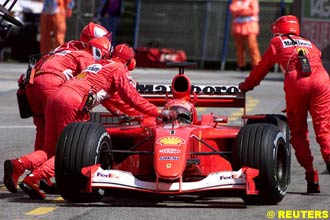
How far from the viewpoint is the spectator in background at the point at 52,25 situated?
29.7 meters

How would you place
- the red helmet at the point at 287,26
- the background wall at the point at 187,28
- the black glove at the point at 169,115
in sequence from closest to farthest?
1. the black glove at the point at 169,115
2. the red helmet at the point at 287,26
3. the background wall at the point at 187,28

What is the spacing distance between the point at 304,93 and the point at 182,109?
4.01 feet

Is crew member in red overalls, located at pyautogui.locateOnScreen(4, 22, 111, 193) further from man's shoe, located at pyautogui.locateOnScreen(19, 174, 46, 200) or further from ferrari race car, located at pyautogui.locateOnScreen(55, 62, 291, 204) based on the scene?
ferrari race car, located at pyautogui.locateOnScreen(55, 62, 291, 204)

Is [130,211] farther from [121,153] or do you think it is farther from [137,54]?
[137,54]

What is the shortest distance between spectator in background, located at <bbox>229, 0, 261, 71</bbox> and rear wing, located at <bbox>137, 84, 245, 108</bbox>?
50.1ft

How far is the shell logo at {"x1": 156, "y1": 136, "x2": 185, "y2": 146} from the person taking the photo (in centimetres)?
1167

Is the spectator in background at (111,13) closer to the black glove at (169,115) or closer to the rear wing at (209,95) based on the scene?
the rear wing at (209,95)

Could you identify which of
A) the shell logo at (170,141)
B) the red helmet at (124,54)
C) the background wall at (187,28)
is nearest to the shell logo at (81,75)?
the red helmet at (124,54)

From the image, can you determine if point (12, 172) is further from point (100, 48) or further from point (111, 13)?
point (111, 13)

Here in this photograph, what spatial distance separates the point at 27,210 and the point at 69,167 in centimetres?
52

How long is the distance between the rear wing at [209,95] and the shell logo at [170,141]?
206 centimetres

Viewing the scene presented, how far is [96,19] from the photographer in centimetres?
3167

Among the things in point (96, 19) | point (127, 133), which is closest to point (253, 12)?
point (96, 19)

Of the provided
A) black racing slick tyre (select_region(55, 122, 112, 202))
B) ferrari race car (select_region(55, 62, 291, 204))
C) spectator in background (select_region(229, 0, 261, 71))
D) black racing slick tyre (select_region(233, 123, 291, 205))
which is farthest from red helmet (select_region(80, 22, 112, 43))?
spectator in background (select_region(229, 0, 261, 71))
